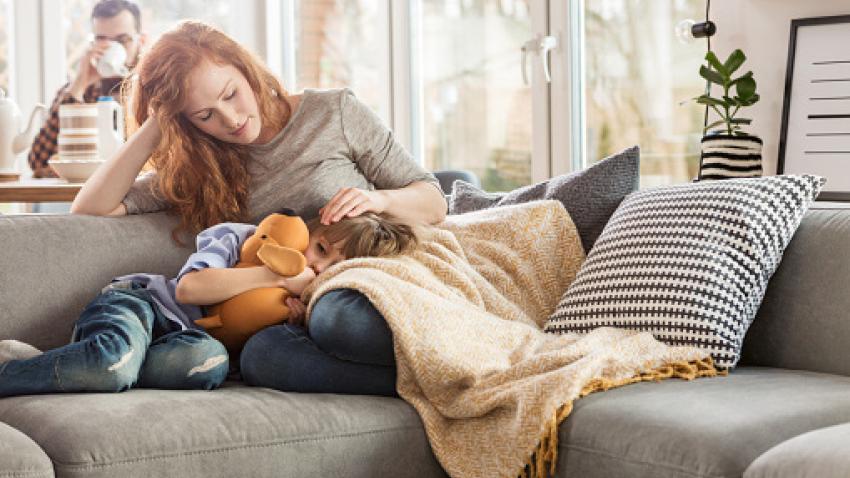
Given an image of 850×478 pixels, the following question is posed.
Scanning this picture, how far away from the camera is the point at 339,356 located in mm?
2029

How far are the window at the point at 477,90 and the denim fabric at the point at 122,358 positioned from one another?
2.24 m

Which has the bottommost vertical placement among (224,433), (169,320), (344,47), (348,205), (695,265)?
(224,433)

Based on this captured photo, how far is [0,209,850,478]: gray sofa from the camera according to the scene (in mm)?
1626

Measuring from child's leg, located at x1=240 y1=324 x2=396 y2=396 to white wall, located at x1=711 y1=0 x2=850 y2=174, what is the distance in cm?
155

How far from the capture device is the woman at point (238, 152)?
2.50 metres

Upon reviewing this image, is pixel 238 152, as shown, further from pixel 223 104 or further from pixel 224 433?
pixel 224 433

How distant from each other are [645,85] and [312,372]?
199 cm

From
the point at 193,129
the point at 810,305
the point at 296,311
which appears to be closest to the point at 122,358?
the point at 296,311

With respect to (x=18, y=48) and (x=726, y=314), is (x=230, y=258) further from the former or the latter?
(x=18, y=48)

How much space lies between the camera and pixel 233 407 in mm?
1862

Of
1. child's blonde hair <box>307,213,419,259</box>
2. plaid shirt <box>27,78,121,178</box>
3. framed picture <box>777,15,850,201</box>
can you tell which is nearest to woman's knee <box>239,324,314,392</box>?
child's blonde hair <box>307,213,419,259</box>

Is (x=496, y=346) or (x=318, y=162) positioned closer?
(x=496, y=346)

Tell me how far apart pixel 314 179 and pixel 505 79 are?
1942 mm

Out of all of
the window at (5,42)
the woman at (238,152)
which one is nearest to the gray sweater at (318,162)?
the woman at (238,152)
